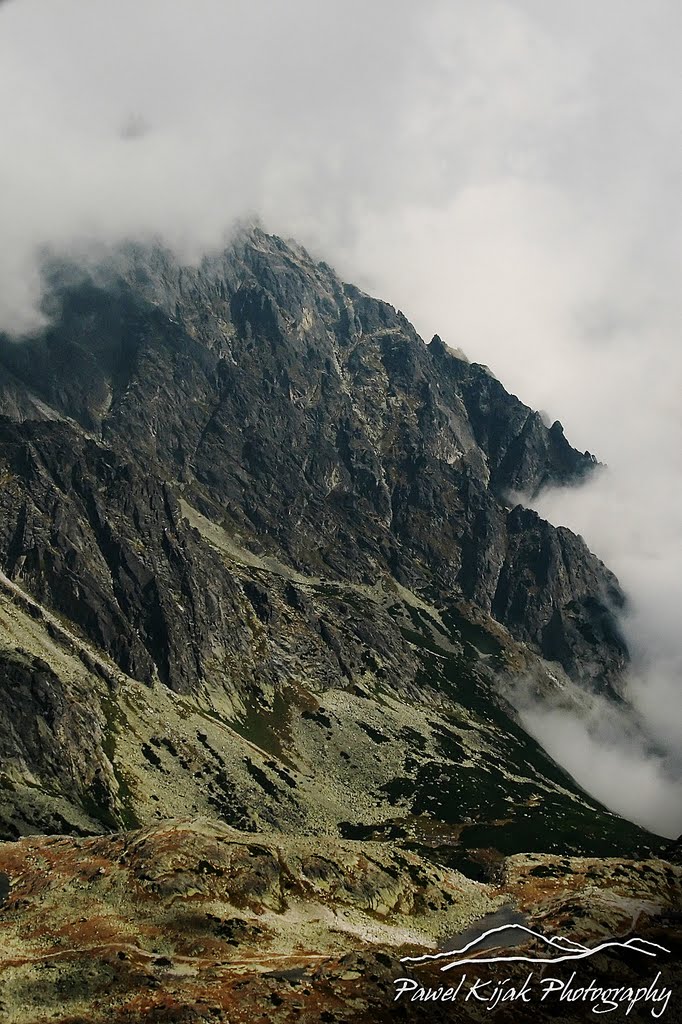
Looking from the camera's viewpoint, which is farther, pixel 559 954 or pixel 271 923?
pixel 271 923

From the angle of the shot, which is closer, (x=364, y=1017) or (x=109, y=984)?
(x=364, y=1017)

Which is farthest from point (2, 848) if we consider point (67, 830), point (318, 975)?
point (318, 975)

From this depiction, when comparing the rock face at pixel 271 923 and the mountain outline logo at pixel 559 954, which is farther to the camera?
the mountain outline logo at pixel 559 954

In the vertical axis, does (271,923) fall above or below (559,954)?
below

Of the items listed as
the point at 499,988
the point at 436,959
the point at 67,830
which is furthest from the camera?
the point at 67,830

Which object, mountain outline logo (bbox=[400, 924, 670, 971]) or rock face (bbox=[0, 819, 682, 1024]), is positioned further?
mountain outline logo (bbox=[400, 924, 670, 971])

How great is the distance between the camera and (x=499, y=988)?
6956 centimetres

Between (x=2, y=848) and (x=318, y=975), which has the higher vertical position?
(x=318, y=975)

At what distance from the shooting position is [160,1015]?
6394 cm

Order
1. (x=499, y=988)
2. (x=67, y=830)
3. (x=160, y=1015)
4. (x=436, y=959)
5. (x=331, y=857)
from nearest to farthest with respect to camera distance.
→ (x=160, y=1015)
(x=499, y=988)
(x=436, y=959)
(x=331, y=857)
(x=67, y=830)

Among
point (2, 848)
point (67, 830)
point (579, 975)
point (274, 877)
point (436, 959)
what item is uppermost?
point (579, 975)

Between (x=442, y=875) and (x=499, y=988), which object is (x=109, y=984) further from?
(x=442, y=875)

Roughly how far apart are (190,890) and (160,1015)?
3051 cm

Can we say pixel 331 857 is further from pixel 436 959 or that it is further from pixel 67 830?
pixel 67 830
